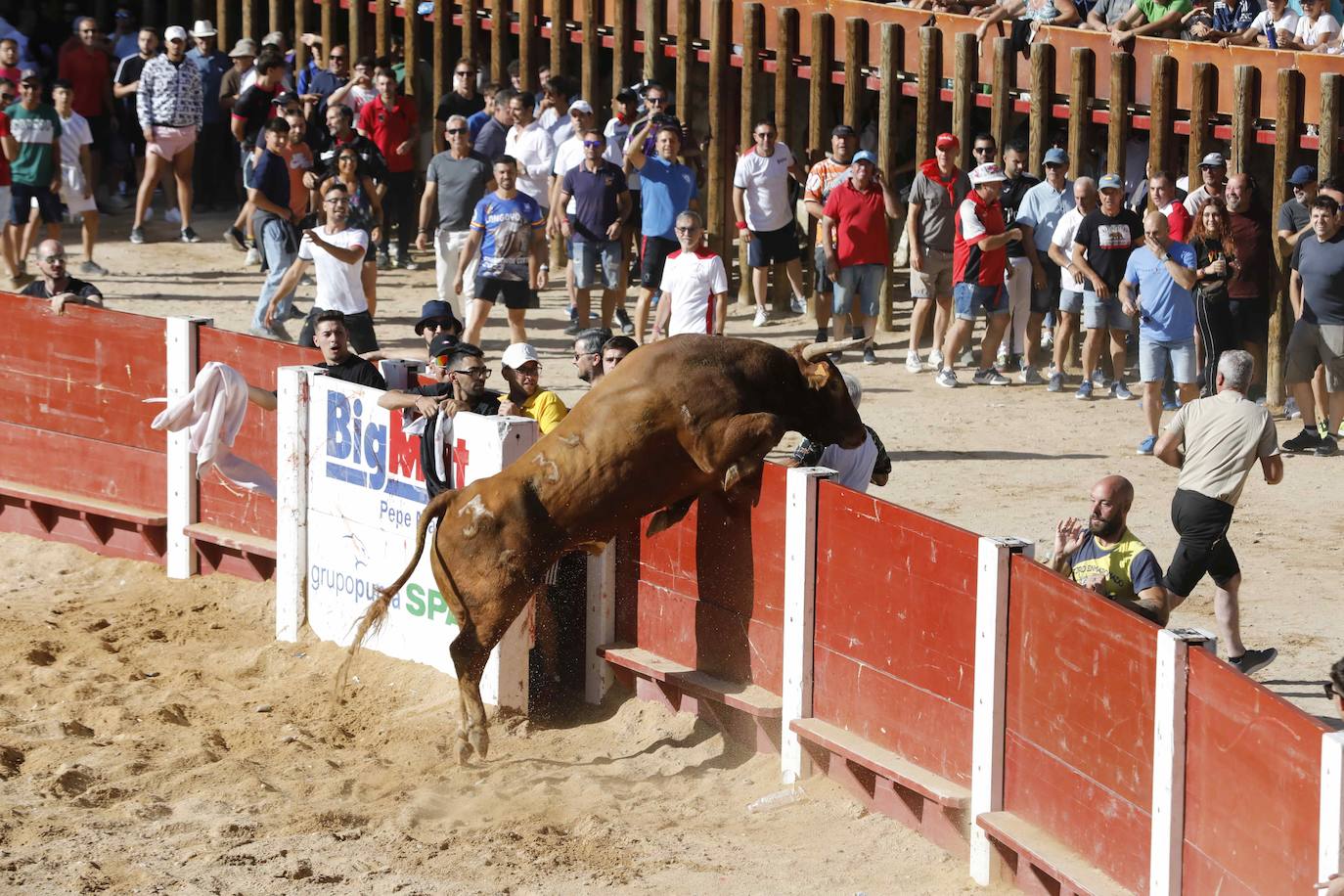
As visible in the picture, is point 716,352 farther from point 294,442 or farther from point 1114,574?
point 294,442

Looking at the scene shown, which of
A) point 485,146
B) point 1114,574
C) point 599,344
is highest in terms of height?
point 485,146

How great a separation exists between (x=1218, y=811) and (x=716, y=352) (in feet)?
9.51

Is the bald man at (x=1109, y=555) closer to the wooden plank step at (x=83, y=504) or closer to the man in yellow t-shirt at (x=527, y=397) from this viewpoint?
the man in yellow t-shirt at (x=527, y=397)

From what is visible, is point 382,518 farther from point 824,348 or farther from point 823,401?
point 824,348

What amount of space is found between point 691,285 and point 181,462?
3.86 m

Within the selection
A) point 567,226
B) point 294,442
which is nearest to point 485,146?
point 567,226

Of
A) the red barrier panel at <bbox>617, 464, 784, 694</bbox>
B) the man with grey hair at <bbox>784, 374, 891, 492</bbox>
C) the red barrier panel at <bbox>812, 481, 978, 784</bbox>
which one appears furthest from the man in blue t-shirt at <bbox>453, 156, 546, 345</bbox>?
the red barrier panel at <bbox>812, 481, 978, 784</bbox>

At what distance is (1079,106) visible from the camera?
16.3 metres

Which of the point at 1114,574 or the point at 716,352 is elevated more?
the point at 716,352

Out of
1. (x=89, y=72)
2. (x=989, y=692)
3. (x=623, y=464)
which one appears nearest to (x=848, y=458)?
(x=623, y=464)

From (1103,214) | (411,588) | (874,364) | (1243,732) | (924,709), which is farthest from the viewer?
(874,364)

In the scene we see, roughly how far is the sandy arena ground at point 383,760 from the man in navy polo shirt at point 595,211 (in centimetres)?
435

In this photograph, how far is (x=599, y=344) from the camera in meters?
10.6

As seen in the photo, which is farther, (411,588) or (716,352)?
(411,588)
